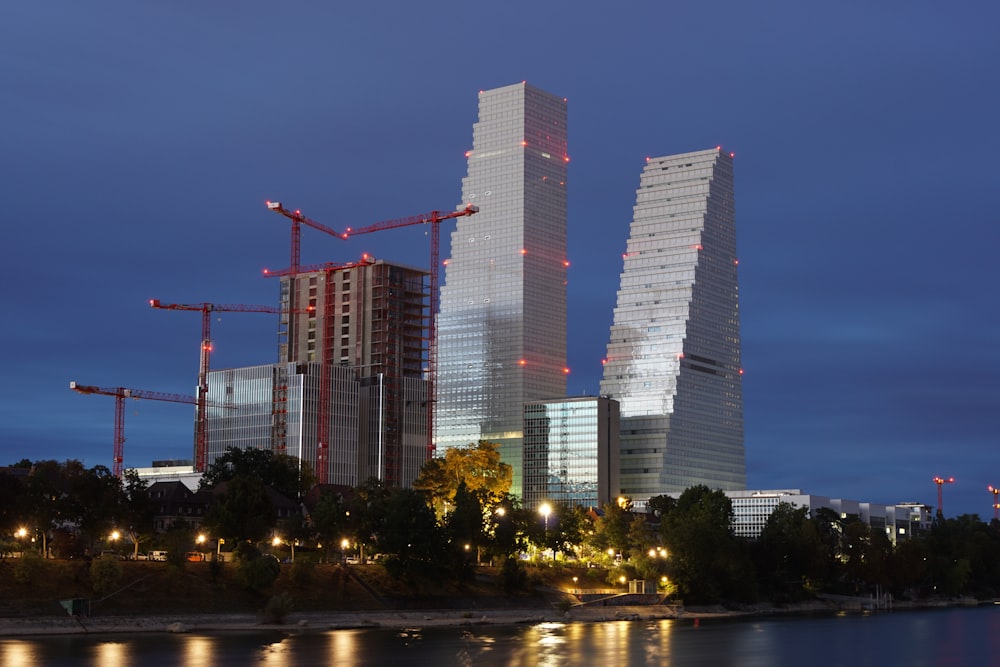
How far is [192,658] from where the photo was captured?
122m

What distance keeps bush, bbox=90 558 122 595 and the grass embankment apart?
0.69 m

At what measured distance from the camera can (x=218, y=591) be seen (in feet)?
515

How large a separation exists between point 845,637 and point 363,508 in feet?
226

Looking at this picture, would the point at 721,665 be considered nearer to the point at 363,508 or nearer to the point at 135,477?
the point at 363,508

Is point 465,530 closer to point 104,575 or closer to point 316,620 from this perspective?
point 316,620

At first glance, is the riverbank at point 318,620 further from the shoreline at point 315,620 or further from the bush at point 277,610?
the bush at point 277,610

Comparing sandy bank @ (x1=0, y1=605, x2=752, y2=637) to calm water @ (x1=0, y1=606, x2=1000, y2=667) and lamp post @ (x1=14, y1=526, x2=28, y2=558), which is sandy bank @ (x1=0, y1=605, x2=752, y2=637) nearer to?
calm water @ (x1=0, y1=606, x2=1000, y2=667)

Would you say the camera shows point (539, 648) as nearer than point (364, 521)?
Yes

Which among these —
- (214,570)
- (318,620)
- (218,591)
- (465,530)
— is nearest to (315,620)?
(318,620)

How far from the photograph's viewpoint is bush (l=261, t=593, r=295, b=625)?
155125 millimetres

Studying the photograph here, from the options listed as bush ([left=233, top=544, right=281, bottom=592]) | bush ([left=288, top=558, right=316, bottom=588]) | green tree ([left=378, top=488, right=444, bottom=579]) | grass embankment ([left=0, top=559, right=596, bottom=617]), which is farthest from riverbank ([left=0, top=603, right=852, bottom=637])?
green tree ([left=378, top=488, right=444, bottom=579])

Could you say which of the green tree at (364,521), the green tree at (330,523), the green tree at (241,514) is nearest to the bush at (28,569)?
the green tree at (241,514)

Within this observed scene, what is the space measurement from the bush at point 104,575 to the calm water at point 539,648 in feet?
24.4

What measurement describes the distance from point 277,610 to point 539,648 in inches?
1363
